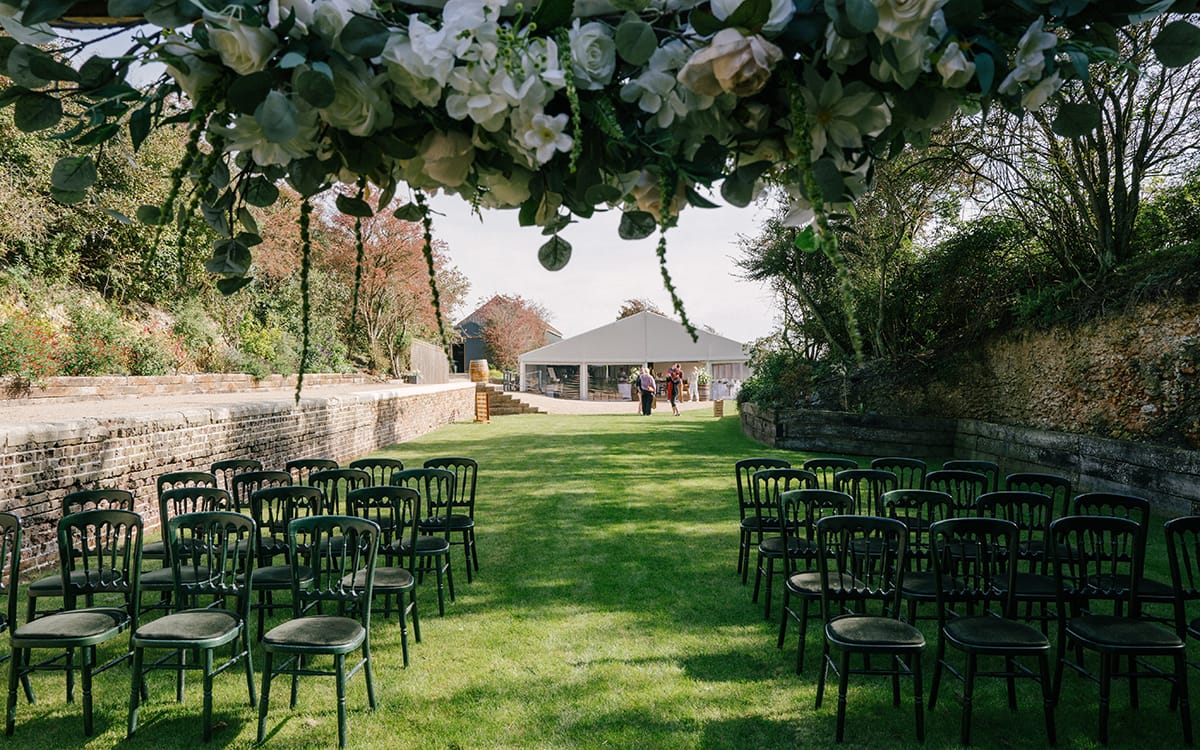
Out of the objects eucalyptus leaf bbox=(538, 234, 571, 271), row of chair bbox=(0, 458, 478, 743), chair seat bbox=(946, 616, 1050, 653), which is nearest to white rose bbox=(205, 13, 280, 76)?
eucalyptus leaf bbox=(538, 234, 571, 271)

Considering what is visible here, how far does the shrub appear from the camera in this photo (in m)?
9.57

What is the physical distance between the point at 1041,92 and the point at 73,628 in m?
4.33

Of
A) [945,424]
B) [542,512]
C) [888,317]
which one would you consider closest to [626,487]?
[542,512]

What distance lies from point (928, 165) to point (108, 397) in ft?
44.3

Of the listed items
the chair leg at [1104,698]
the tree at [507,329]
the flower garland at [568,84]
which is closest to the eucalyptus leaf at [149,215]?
the flower garland at [568,84]

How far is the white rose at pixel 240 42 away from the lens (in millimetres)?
761

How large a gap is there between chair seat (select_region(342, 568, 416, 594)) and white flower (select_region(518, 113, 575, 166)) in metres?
3.51

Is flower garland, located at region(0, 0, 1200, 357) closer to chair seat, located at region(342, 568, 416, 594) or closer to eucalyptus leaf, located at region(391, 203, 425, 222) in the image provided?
eucalyptus leaf, located at region(391, 203, 425, 222)

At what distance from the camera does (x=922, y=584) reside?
4.03 m

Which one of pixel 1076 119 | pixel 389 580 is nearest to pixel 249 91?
pixel 1076 119

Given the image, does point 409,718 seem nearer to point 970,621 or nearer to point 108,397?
point 970,621

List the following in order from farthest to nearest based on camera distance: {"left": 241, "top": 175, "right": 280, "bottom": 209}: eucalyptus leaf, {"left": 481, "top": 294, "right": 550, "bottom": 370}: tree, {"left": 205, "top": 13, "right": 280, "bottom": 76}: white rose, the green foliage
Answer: {"left": 481, "top": 294, "right": 550, "bottom": 370}: tree, the green foliage, {"left": 241, "top": 175, "right": 280, "bottom": 209}: eucalyptus leaf, {"left": 205, "top": 13, "right": 280, "bottom": 76}: white rose

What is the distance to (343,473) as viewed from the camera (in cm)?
536

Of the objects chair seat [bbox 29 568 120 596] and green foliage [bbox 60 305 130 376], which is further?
green foliage [bbox 60 305 130 376]
